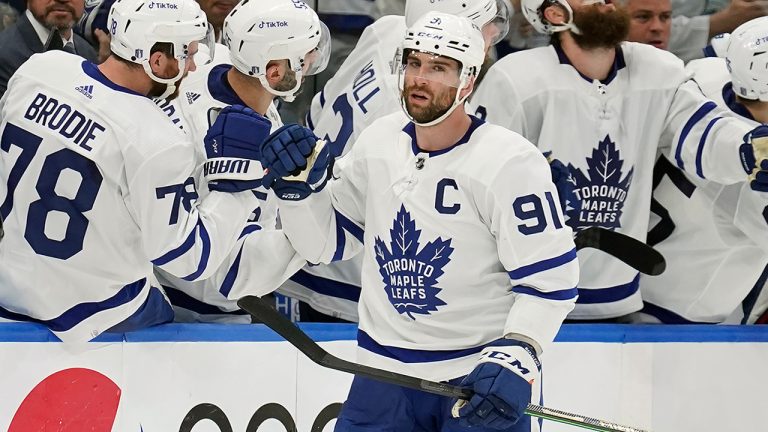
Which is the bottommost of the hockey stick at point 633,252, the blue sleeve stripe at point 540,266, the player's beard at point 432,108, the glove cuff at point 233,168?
the hockey stick at point 633,252

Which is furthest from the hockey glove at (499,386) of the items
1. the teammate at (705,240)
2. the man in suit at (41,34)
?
the man in suit at (41,34)

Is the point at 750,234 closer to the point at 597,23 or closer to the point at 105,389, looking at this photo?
the point at 597,23

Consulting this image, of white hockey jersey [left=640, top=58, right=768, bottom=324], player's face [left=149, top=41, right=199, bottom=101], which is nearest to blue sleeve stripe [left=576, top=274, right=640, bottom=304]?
white hockey jersey [left=640, top=58, right=768, bottom=324]

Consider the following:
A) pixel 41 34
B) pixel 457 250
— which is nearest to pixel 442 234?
pixel 457 250

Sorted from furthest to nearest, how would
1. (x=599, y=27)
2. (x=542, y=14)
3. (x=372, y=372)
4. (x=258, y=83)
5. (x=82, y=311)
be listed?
(x=542, y=14)
(x=599, y=27)
(x=258, y=83)
(x=82, y=311)
(x=372, y=372)

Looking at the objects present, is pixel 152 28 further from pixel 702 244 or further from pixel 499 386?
pixel 702 244

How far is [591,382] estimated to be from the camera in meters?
4.09

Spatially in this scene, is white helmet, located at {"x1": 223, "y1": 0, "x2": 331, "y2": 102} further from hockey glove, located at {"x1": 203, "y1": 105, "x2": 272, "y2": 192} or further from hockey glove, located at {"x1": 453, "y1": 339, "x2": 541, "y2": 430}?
hockey glove, located at {"x1": 453, "y1": 339, "x2": 541, "y2": 430}

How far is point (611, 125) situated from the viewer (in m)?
4.05

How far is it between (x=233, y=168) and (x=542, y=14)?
121 centimetres

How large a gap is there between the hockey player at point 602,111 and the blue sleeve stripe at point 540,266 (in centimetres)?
101

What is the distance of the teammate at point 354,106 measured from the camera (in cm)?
406

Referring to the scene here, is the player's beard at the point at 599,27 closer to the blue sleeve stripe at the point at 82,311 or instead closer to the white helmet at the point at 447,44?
the white helmet at the point at 447,44

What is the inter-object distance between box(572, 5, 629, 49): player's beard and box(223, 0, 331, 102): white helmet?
0.82 metres
